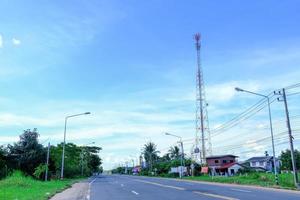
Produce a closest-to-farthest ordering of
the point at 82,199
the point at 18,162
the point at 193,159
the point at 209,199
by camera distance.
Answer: the point at 209,199, the point at 82,199, the point at 18,162, the point at 193,159

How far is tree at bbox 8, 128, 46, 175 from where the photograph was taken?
149 feet

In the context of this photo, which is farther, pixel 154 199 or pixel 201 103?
pixel 201 103

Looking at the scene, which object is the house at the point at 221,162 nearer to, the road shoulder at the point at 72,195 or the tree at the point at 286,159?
the tree at the point at 286,159

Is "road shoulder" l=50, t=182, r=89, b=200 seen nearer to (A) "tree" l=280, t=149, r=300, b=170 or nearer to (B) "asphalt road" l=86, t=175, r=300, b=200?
(B) "asphalt road" l=86, t=175, r=300, b=200

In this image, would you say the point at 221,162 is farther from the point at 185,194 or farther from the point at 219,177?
the point at 185,194

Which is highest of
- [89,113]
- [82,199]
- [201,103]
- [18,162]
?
[201,103]

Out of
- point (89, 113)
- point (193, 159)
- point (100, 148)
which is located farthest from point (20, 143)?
point (100, 148)

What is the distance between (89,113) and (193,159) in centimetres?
4973

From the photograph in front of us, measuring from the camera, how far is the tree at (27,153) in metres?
45.3

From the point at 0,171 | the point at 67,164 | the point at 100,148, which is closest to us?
the point at 0,171

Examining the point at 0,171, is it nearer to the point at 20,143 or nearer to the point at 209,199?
the point at 20,143

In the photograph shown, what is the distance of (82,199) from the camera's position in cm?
2105

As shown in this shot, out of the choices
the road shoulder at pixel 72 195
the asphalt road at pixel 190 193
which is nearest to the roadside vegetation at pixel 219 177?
the asphalt road at pixel 190 193

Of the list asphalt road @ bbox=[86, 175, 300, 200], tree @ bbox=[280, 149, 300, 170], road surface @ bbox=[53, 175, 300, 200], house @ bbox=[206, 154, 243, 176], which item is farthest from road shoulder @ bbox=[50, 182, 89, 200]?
tree @ bbox=[280, 149, 300, 170]
